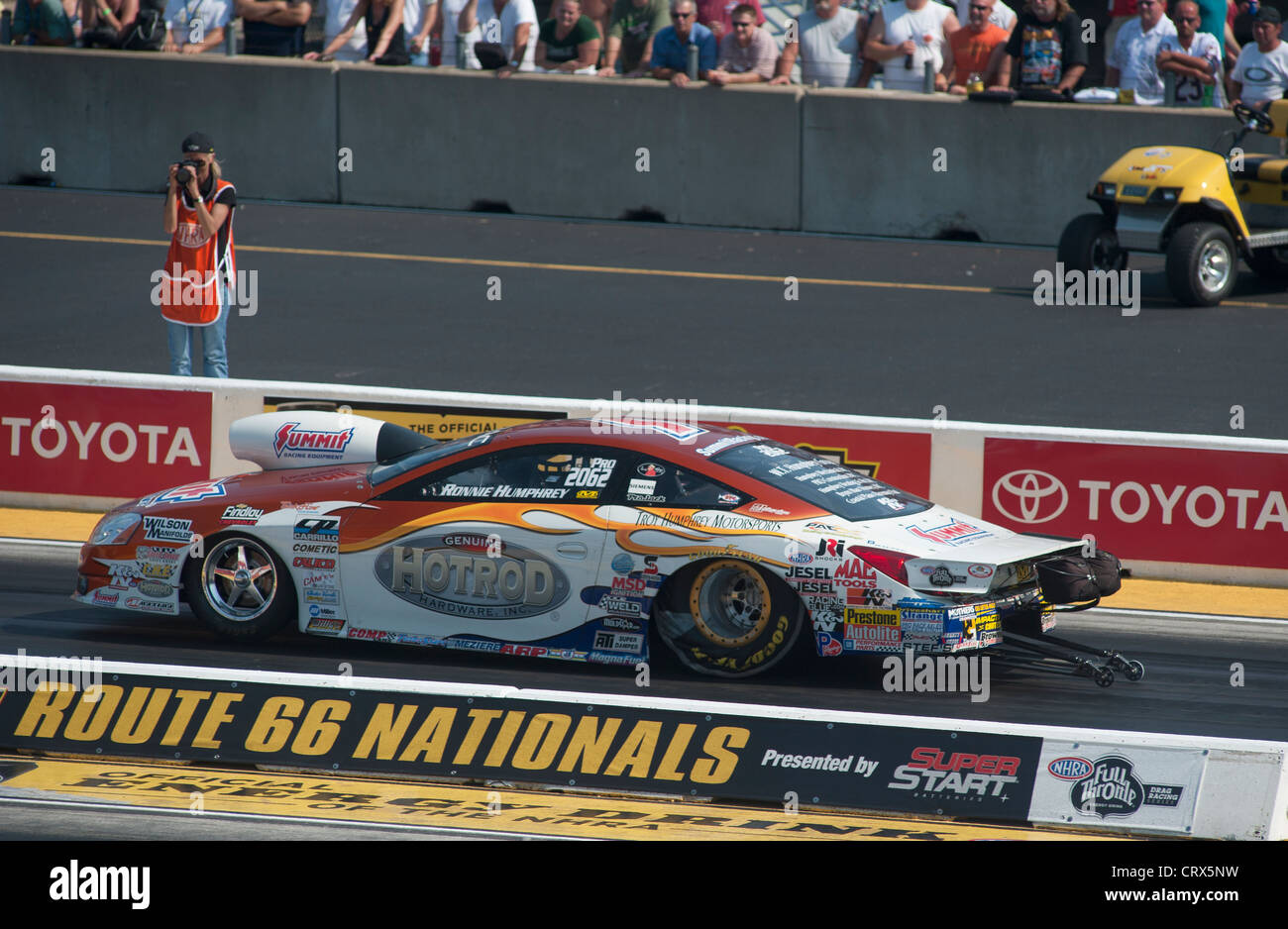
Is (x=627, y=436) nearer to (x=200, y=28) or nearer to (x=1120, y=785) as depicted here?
(x=1120, y=785)

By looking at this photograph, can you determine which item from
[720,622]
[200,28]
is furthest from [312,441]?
[200,28]

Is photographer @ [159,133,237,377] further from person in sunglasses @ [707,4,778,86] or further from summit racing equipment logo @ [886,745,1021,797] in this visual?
person in sunglasses @ [707,4,778,86]

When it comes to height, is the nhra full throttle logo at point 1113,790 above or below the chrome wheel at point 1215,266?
below

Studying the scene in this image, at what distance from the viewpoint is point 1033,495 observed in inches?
462

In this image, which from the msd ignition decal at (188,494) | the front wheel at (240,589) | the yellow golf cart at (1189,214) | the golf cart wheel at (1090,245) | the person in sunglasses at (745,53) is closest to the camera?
the front wheel at (240,589)

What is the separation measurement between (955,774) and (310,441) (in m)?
4.57

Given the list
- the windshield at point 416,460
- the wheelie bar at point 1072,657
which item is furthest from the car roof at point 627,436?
the wheelie bar at point 1072,657

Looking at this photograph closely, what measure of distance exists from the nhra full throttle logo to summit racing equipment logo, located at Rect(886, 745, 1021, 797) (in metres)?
0.26

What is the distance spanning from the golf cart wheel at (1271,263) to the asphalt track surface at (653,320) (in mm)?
159

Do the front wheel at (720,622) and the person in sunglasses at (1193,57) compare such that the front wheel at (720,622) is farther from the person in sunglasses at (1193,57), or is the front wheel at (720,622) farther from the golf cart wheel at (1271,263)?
the person in sunglasses at (1193,57)

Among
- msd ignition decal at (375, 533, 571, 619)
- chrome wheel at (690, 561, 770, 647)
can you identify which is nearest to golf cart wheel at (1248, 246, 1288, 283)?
chrome wheel at (690, 561, 770, 647)

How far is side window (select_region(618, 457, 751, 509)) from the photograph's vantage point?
9.19 m

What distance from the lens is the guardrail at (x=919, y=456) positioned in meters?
11.5
